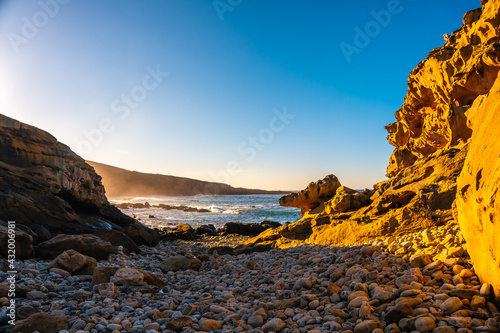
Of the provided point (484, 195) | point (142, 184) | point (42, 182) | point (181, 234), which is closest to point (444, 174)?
point (484, 195)

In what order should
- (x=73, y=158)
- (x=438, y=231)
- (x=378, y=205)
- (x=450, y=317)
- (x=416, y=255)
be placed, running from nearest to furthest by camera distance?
(x=450, y=317) < (x=416, y=255) < (x=438, y=231) < (x=378, y=205) < (x=73, y=158)

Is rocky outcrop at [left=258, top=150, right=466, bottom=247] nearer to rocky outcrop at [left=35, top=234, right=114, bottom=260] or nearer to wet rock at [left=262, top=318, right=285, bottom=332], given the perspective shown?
wet rock at [left=262, top=318, right=285, bottom=332]

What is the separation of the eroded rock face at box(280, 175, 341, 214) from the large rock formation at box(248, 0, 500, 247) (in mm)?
50

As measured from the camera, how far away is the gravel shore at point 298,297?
2.91 metres

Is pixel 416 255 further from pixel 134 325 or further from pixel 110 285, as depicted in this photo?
pixel 110 285

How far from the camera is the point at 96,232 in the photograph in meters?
9.21

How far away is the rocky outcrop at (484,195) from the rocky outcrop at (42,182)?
33.3 feet

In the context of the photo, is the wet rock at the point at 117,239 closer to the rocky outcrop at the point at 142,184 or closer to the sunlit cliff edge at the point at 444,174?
the sunlit cliff edge at the point at 444,174

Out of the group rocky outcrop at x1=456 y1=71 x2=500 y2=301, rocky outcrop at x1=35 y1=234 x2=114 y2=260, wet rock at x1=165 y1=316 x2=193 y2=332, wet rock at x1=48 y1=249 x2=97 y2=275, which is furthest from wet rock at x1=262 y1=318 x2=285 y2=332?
rocky outcrop at x1=35 y1=234 x2=114 y2=260

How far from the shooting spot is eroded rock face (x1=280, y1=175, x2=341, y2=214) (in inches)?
548

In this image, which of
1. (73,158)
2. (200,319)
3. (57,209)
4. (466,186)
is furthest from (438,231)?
(73,158)

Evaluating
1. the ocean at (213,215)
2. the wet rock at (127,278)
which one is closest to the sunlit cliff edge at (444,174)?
the wet rock at (127,278)

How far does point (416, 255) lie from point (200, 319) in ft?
10.7

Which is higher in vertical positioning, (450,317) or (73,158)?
(73,158)
